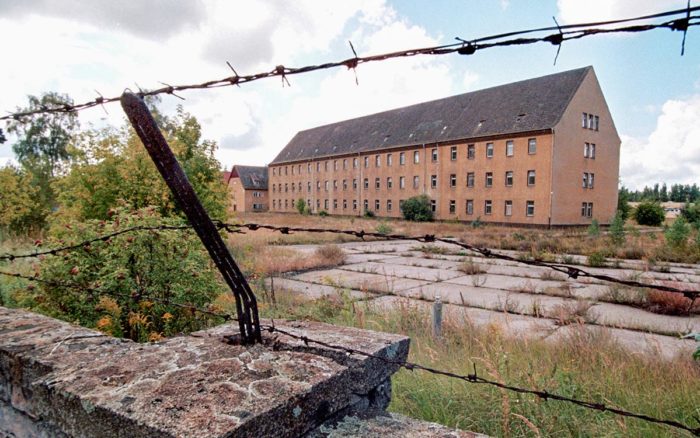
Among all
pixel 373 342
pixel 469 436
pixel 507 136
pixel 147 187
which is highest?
pixel 507 136

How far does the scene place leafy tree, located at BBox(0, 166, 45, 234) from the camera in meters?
12.6

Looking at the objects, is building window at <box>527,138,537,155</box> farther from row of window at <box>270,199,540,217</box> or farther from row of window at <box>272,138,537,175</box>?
row of window at <box>270,199,540,217</box>

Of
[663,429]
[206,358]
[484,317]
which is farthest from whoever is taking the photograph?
[484,317]

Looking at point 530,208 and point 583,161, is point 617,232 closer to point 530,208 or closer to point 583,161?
point 530,208

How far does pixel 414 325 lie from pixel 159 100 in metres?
27.9

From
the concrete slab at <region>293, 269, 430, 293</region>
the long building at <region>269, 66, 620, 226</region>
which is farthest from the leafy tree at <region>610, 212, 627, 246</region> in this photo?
the long building at <region>269, 66, 620, 226</region>

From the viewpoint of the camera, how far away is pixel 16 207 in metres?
13.3

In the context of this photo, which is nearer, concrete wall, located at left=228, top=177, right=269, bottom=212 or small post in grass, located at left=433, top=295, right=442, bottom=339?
small post in grass, located at left=433, top=295, right=442, bottom=339

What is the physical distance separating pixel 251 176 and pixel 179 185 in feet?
229

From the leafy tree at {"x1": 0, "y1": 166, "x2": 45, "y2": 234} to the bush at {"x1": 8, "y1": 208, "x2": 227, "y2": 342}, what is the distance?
1090 cm

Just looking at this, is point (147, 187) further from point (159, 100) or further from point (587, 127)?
point (587, 127)

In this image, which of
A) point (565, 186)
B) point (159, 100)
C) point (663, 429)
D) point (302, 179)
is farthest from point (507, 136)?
point (663, 429)

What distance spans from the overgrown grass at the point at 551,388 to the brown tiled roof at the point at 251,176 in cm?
6576

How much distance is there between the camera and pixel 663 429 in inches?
94.3
